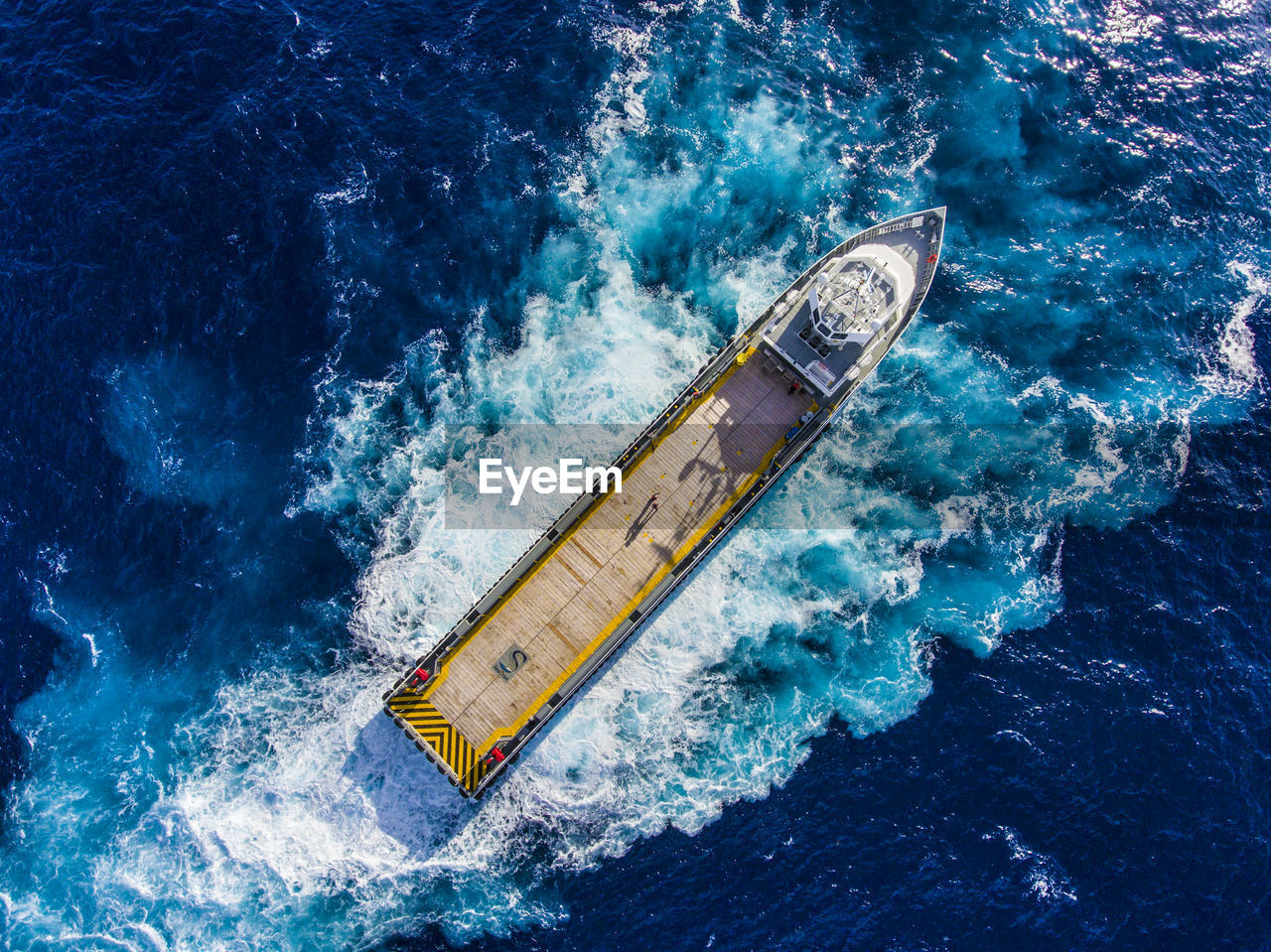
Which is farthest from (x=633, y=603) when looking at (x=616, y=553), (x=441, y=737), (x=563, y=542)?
(x=441, y=737)

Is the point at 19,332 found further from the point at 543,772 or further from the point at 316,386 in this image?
the point at 543,772

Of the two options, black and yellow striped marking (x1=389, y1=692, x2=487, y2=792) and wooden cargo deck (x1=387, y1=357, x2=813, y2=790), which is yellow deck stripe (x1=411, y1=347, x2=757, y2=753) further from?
black and yellow striped marking (x1=389, y1=692, x2=487, y2=792)

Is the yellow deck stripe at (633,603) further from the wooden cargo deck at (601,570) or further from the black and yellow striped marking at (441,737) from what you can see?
the black and yellow striped marking at (441,737)

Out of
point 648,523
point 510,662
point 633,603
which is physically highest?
point 648,523

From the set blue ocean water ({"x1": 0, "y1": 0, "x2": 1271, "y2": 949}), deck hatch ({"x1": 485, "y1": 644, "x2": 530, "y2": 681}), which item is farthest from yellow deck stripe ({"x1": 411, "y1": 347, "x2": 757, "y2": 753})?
blue ocean water ({"x1": 0, "y1": 0, "x2": 1271, "y2": 949})

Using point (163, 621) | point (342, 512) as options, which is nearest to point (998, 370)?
point (342, 512)

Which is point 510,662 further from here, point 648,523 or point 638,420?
point 638,420

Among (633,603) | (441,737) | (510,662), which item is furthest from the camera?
(633,603)
